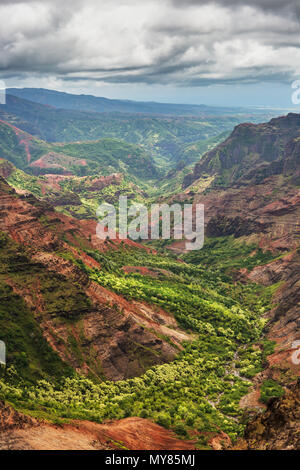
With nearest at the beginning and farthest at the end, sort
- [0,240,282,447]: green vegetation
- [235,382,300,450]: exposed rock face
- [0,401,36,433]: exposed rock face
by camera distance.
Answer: [235,382,300,450]: exposed rock face
[0,401,36,433]: exposed rock face
[0,240,282,447]: green vegetation

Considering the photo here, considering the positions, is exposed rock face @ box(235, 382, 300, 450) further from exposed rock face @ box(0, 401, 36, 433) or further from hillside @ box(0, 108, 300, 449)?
exposed rock face @ box(0, 401, 36, 433)

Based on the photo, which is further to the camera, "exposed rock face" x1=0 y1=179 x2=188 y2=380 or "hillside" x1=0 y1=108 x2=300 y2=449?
"exposed rock face" x1=0 y1=179 x2=188 y2=380

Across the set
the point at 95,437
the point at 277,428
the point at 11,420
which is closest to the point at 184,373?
the point at 95,437

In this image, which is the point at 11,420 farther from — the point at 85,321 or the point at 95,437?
the point at 85,321

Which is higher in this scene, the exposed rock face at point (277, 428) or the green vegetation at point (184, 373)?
the exposed rock face at point (277, 428)

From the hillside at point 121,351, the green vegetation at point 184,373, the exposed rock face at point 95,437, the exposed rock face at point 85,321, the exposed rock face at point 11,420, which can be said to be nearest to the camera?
the exposed rock face at point 95,437

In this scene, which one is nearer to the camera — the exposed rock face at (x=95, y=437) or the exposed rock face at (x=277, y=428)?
the exposed rock face at (x=277, y=428)

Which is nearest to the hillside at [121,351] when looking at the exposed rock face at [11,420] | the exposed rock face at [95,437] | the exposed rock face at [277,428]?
the exposed rock face at [95,437]

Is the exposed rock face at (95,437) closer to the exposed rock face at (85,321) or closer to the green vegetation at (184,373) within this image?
the green vegetation at (184,373)

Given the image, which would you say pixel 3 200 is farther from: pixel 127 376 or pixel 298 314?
pixel 298 314

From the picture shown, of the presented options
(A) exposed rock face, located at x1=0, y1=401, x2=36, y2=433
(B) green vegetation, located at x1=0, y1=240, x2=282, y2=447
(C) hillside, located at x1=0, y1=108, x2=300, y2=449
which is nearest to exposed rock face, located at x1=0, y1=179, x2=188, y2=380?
(C) hillside, located at x1=0, y1=108, x2=300, y2=449
